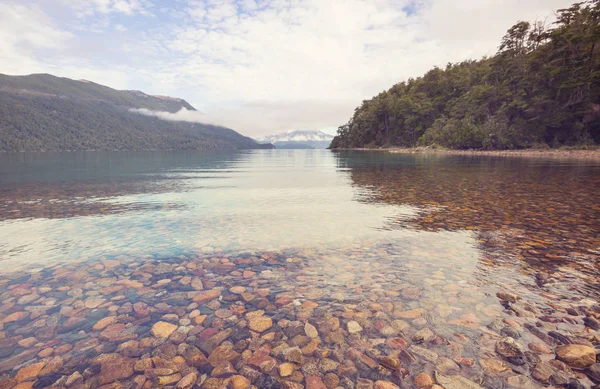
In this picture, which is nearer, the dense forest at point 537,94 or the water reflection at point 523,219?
the water reflection at point 523,219

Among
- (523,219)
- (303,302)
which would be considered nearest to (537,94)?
(523,219)

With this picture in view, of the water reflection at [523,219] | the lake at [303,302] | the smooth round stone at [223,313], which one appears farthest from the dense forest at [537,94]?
the smooth round stone at [223,313]

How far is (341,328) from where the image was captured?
5094mm

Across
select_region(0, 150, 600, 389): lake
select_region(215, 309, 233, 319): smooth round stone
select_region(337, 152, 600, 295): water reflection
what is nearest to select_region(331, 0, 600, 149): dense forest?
select_region(337, 152, 600, 295): water reflection

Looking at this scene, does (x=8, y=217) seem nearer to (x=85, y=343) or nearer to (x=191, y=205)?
(x=191, y=205)

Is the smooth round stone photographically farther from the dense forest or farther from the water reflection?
the dense forest

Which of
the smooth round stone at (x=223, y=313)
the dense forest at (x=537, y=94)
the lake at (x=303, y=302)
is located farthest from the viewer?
the dense forest at (x=537, y=94)

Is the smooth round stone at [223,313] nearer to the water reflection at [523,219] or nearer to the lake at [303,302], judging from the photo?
the lake at [303,302]

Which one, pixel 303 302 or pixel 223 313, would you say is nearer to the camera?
pixel 223 313

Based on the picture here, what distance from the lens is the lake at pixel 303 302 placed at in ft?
13.5

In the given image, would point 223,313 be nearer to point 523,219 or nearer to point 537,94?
point 523,219

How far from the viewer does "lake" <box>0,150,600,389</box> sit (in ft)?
13.5

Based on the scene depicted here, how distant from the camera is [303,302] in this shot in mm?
6008

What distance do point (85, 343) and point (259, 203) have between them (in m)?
13.2
